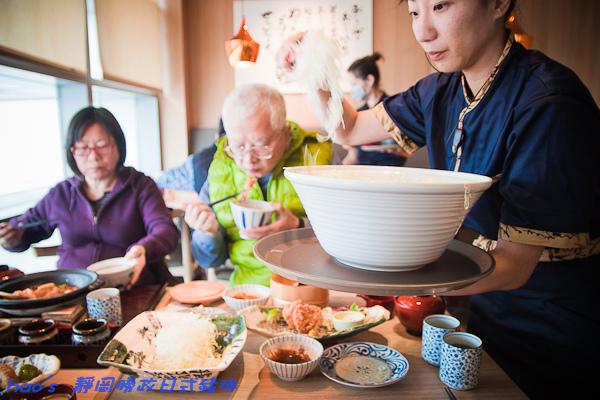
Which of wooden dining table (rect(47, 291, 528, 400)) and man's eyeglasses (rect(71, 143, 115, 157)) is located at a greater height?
man's eyeglasses (rect(71, 143, 115, 157))

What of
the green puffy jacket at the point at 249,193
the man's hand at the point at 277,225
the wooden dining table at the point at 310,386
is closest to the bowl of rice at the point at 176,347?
the wooden dining table at the point at 310,386

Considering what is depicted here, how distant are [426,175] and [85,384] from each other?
961 millimetres

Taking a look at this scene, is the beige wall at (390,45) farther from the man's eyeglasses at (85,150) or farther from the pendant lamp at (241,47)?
the man's eyeglasses at (85,150)

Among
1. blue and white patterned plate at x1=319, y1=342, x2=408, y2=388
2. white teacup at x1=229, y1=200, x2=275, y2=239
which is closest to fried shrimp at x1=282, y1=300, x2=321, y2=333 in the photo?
blue and white patterned plate at x1=319, y1=342, x2=408, y2=388

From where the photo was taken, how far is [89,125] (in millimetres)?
2010

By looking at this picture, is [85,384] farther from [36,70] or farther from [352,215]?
[36,70]

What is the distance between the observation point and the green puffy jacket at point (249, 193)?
1980 mm

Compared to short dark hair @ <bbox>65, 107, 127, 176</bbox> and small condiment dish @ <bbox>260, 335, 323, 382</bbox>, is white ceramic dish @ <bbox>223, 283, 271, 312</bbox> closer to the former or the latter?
small condiment dish @ <bbox>260, 335, 323, 382</bbox>

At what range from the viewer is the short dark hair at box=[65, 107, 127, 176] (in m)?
2.00

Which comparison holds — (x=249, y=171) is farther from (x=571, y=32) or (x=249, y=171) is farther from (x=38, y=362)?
(x=571, y=32)

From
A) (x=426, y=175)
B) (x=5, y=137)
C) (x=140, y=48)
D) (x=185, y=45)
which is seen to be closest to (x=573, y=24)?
(x=185, y=45)

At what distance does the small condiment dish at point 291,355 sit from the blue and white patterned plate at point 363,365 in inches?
1.6

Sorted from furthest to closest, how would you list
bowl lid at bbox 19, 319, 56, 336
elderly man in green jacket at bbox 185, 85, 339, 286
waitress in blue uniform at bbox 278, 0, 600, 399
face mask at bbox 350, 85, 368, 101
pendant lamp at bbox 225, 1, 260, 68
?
face mask at bbox 350, 85, 368, 101, pendant lamp at bbox 225, 1, 260, 68, elderly man in green jacket at bbox 185, 85, 339, 286, bowl lid at bbox 19, 319, 56, 336, waitress in blue uniform at bbox 278, 0, 600, 399

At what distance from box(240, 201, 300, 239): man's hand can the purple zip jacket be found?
2.25 feet
